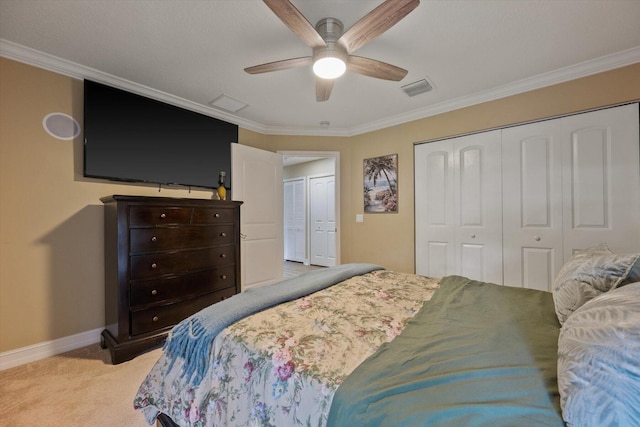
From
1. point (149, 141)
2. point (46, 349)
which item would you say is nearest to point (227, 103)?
point (149, 141)

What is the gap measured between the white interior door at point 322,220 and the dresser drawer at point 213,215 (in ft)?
10.5

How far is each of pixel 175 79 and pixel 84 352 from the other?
251 centimetres

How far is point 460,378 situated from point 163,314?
Answer: 92.7 inches

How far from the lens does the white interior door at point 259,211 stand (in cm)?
340

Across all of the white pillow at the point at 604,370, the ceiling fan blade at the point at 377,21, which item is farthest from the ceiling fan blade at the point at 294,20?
the white pillow at the point at 604,370

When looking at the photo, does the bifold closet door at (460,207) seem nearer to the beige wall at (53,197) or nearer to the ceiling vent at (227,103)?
the beige wall at (53,197)

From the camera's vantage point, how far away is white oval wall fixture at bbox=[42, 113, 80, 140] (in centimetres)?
222

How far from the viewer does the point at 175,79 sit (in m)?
2.57

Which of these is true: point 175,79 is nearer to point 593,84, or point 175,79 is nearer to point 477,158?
point 477,158

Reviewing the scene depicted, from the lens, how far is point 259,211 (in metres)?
3.60

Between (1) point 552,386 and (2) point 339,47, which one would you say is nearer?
(1) point 552,386

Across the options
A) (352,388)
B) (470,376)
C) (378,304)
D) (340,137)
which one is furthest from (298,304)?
(340,137)

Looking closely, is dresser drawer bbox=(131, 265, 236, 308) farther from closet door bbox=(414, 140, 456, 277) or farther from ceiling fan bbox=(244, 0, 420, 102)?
closet door bbox=(414, 140, 456, 277)

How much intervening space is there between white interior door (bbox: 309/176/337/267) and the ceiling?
3048 mm
